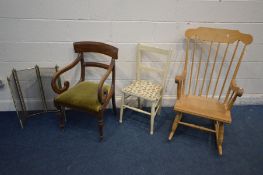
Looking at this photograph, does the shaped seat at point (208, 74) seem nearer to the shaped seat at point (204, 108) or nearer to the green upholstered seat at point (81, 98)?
the shaped seat at point (204, 108)

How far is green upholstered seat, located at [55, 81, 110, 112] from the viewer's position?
1.86m

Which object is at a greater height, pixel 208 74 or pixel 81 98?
pixel 208 74

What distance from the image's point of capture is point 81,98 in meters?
1.92

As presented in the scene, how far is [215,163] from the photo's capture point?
73.3 inches

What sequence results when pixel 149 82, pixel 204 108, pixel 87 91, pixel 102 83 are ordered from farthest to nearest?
pixel 149 82 < pixel 87 91 < pixel 204 108 < pixel 102 83

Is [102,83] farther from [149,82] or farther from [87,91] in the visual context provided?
[149,82]

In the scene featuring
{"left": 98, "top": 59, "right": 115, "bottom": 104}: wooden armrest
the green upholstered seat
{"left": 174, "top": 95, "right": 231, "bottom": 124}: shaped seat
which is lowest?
{"left": 174, "top": 95, "right": 231, "bottom": 124}: shaped seat

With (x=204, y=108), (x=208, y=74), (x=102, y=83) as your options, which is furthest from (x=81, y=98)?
(x=208, y=74)

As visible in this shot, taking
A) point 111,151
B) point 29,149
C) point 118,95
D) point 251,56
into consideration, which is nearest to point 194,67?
point 251,56

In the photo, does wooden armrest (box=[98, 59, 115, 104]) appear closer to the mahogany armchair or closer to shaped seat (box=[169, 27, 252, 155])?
the mahogany armchair

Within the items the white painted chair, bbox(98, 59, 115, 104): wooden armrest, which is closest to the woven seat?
the white painted chair

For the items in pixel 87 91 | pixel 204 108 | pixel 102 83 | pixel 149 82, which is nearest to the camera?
pixel 102 83

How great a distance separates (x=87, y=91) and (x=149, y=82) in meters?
0.67

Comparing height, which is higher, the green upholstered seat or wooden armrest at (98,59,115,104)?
wooden armrest at (98,59,115,104)
